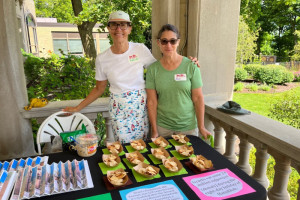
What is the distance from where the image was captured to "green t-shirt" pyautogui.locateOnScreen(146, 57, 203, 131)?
1802 mm

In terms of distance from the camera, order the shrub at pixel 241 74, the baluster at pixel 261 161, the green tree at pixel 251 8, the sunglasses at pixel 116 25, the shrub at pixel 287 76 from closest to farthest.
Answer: the baluster at pixel 261 161
the sunglasses at pixel 116 25
the green tree at pixel 251 8
the shrub at pixel 287 76
the shrub at pixel 241 74

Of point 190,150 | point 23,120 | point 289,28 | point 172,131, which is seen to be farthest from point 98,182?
point 289,28

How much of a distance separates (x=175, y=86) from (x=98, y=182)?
3.24 feet

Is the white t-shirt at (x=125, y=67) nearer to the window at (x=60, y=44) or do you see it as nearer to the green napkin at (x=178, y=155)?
the green napkin at (x=178, y=155)

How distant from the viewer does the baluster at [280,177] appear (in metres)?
1.43

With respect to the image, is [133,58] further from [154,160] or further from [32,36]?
[32,36]

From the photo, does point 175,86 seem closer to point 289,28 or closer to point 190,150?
point 190,150

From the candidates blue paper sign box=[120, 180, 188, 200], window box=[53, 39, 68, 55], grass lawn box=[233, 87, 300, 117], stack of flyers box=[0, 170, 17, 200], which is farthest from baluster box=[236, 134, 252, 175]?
window box=[53, 39, 68, 55]

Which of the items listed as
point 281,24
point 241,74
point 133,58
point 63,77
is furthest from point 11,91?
point 281,24

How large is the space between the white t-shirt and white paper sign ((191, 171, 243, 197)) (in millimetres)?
1006

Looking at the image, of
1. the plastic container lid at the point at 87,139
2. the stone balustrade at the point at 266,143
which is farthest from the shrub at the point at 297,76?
the plastic container lid at the point at 87,139

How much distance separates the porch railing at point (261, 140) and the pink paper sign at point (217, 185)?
443 millimetres

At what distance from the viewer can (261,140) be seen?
1.55 m

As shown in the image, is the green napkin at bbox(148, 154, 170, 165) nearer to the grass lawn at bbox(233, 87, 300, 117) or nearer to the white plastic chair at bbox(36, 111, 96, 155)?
the white plastic chair at bbox(36, 111, 96, 155)
